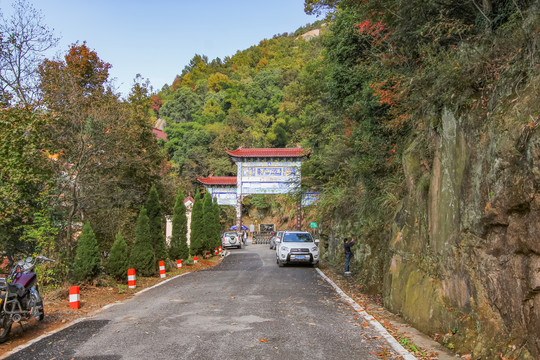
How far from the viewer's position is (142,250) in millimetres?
15039

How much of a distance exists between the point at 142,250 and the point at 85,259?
145 inches

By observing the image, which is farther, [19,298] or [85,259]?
[85,259]

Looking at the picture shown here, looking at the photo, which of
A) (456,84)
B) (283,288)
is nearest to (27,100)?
(283,288)

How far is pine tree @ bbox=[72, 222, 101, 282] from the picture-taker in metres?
11.3

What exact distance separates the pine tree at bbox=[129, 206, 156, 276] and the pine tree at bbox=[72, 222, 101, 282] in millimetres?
3313

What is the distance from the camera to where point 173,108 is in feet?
246

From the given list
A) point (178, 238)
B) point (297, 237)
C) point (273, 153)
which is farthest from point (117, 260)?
point (273, 153)

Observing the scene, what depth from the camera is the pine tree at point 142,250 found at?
587 inches

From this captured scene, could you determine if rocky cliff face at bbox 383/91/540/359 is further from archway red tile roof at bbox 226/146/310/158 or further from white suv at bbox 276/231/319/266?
archway red tile roof at bbox 226/146/310/158

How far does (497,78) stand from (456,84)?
79 centimetres

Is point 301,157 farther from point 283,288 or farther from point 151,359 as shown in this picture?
point 151,359

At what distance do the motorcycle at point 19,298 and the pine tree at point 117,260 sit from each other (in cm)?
518

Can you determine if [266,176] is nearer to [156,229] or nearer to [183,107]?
[156,229]

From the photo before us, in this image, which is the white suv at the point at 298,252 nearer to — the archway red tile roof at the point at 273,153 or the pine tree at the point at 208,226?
the pine tree at the point at 208,226
